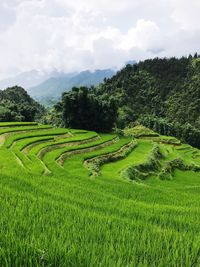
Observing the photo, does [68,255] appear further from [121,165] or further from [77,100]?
[77,100]

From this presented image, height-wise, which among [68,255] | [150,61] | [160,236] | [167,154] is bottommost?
[167,154]

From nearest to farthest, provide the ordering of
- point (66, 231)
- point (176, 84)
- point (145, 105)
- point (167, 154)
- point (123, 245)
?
point (123, 245) < point (66, 231) < point (167, 154) < point (145, 105) < point (176, 84)

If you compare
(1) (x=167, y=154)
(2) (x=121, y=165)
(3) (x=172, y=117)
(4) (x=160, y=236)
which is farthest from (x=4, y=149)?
(3) (x=172, y=117)

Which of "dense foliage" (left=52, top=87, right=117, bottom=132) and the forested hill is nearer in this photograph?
"dense foliage" (left=52, top=87, right=117, bottom=132)

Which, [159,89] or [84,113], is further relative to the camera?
[159,89]

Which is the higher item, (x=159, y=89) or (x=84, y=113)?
(x=159, y=89)

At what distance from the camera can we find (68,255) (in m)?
3.02

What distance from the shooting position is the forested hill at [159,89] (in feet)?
388

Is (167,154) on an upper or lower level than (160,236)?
lower

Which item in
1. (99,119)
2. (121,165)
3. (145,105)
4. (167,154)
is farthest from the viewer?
(145,105)

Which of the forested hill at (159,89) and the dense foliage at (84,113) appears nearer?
the dense foliage at (84,113)

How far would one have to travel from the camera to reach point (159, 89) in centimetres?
13588

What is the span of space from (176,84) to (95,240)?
13553 centimetres

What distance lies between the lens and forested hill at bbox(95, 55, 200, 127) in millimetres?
118312
